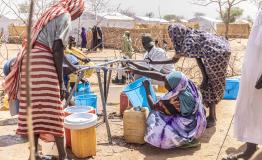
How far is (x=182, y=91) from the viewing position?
14.3 feet

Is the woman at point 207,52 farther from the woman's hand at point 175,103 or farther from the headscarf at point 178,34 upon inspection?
the woman's hand at point 175,103

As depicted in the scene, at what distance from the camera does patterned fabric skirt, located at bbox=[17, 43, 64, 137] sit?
3.27m

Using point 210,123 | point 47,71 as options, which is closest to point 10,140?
point 47,71

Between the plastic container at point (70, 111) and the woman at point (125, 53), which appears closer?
the plastic container at point (70, 111)

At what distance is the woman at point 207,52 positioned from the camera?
16.2 ft

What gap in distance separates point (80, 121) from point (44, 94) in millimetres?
733

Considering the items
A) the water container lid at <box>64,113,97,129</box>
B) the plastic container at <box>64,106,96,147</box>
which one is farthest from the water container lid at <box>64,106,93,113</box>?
the water container lid at <box>64,113,97,129</box>

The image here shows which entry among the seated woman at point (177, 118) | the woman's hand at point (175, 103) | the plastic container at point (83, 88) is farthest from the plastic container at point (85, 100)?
the woman's hand at point (175, 103)

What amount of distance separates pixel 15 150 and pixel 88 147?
3.18 feet

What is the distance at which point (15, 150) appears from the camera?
444 centimetres

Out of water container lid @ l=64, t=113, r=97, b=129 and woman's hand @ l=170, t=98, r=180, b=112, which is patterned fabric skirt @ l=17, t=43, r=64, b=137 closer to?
water container lid @ l=64, t=113, r=97, b=129

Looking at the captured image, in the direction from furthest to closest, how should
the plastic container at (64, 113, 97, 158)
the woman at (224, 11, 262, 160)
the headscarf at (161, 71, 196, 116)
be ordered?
the headscarf at (161, 71, 196, 116) < the plastic container at (64, 113, 97, 158) < the woman at (224, 11, 262, 160)

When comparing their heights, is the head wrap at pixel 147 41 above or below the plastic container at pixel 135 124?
above

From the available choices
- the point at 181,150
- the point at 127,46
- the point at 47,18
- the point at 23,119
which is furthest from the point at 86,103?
the point at 127,46
